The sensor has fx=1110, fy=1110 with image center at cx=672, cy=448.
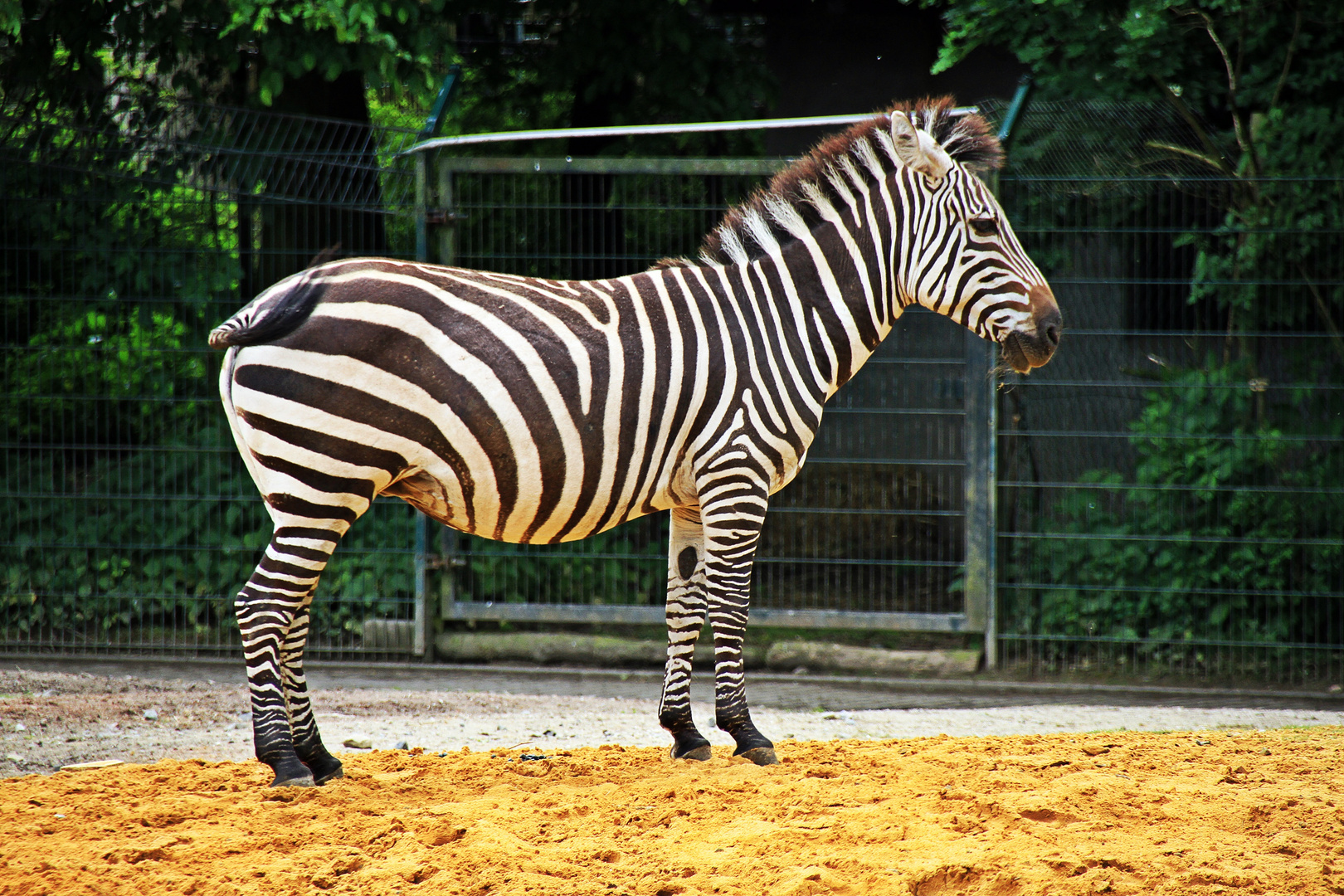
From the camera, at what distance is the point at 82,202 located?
22.1 ft

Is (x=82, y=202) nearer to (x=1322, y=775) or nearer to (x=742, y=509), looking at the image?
(x=742, y=509)

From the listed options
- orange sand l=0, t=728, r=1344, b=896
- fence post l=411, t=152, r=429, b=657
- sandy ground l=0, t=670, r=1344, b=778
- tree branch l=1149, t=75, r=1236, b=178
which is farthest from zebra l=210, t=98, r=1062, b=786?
tree branch l=1149, t=75, r=1236, b=178

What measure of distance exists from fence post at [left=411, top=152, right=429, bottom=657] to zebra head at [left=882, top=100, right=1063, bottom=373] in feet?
10.9

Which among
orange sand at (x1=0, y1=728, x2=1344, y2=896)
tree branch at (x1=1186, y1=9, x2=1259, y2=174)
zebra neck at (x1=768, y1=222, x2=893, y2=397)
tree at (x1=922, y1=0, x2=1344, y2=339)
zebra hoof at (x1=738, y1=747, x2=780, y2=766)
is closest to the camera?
orange sand at (x1=0, y1=728, x2=1344, y2=896)

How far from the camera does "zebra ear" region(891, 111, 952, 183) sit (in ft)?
13.9

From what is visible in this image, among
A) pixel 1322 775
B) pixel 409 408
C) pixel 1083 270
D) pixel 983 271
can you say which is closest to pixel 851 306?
pixel 983 271

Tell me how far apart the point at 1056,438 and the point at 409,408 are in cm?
418

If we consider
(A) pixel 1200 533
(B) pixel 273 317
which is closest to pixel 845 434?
(A) pixel 1200 533

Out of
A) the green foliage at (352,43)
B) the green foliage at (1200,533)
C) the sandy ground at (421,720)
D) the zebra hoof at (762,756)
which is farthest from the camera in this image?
the green foliage at (1200,533)

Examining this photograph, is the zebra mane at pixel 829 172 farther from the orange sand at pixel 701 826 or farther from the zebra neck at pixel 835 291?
the orange sand at pixel 701 826

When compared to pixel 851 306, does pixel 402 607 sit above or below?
below

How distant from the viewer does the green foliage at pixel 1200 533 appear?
6.28m

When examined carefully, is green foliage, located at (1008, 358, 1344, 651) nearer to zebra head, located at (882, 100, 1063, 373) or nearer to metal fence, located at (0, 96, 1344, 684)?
metal fence, located at (0, 96, 1344, 684)

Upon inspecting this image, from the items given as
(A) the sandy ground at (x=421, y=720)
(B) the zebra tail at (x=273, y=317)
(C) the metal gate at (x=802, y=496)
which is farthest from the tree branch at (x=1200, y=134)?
(B) the zebra tail at (x=273, y=317)
